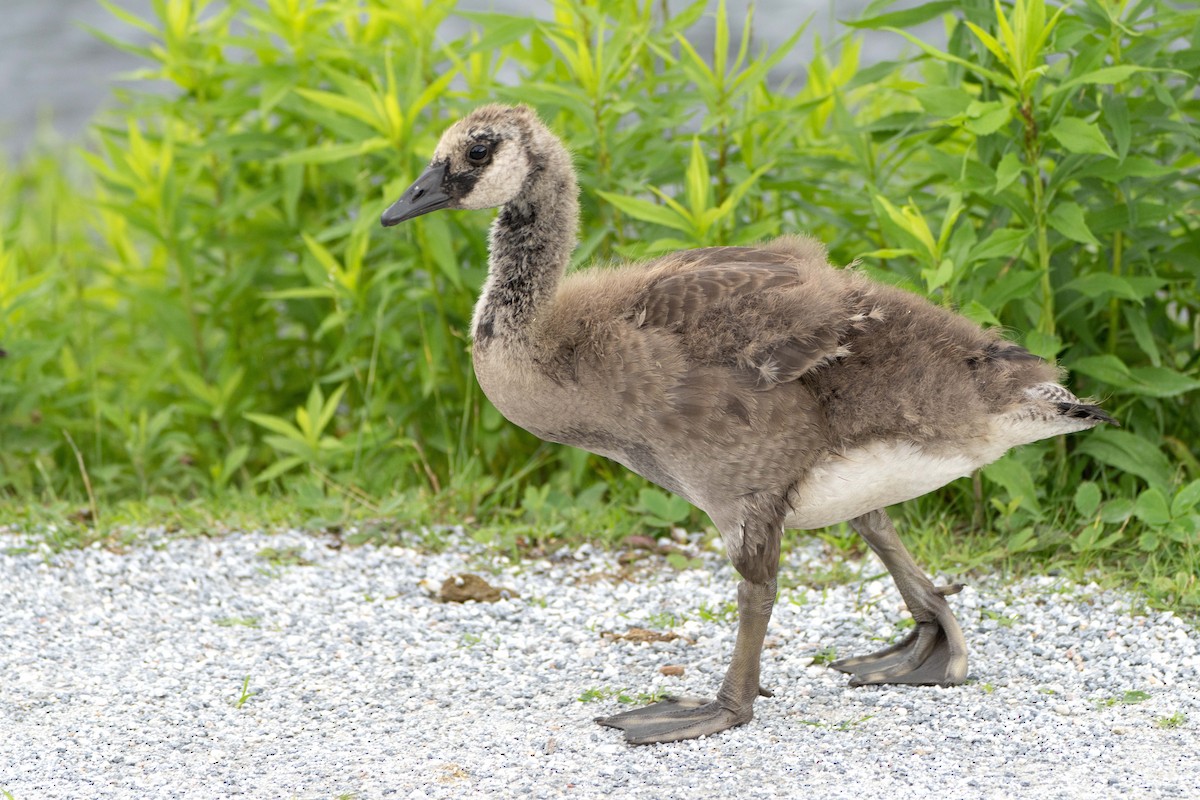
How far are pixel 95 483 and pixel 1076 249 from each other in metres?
4.81

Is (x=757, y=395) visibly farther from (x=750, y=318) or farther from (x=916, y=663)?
(x=916, y=663)

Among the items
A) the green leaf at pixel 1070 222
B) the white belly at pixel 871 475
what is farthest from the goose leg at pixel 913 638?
the green leaf at pixel 1070 222

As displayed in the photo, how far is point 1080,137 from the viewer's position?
5.18 m

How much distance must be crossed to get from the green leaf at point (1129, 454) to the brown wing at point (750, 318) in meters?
1.97

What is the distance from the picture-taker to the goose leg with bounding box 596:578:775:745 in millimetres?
4582

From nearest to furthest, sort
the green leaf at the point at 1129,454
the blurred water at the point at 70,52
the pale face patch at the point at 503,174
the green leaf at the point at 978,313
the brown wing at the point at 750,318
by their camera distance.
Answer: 1. the brown wing at the point at 750,318
2. the pale face patch at the point at 503,174
3. the green leaf at the point at 978,313
4. the green leaf at the point at 1129,454
5. the blurred water at the point at 70,52

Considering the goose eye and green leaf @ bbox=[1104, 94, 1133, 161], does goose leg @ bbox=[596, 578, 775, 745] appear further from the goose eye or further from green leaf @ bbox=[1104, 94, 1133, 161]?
green leaf @ bbox=[1104, 94, 1133, 161]

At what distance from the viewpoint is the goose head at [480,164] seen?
16.0ft

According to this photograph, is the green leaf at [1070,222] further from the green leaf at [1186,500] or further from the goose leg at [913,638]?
the goose leg at [913,638]

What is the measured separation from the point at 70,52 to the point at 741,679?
14493 millimetres

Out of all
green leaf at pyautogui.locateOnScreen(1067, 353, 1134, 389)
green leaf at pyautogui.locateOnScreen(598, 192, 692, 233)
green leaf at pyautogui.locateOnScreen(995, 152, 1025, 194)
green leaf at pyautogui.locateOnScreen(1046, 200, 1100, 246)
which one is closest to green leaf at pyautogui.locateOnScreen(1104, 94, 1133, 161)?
green leaf at pyautogui.locateOnScreen(1046, 200, 1100, 246)

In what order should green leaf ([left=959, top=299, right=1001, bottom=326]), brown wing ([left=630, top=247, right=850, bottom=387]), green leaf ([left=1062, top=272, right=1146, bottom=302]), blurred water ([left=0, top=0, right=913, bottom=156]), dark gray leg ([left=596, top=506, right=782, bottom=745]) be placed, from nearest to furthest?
brown wing ([left=630, top=247, right=850, bottom=387]) → dark gray leg ([left=596, top=506, right=782, bottom=745]) → green leaf ([left=959, top=299, right=1001, bottom=326]) → green leaf ([left=1062, top=272, right=1146, bottom=302]) → blurred water ([left=0, top=0, right=913, bottom=156])

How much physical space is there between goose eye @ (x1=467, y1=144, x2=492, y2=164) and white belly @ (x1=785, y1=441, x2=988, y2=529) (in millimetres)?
1567

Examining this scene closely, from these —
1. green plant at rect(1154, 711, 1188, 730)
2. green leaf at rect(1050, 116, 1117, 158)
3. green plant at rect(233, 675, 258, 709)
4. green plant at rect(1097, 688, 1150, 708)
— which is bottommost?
green plant at rect(233, 675, 258, 709)
